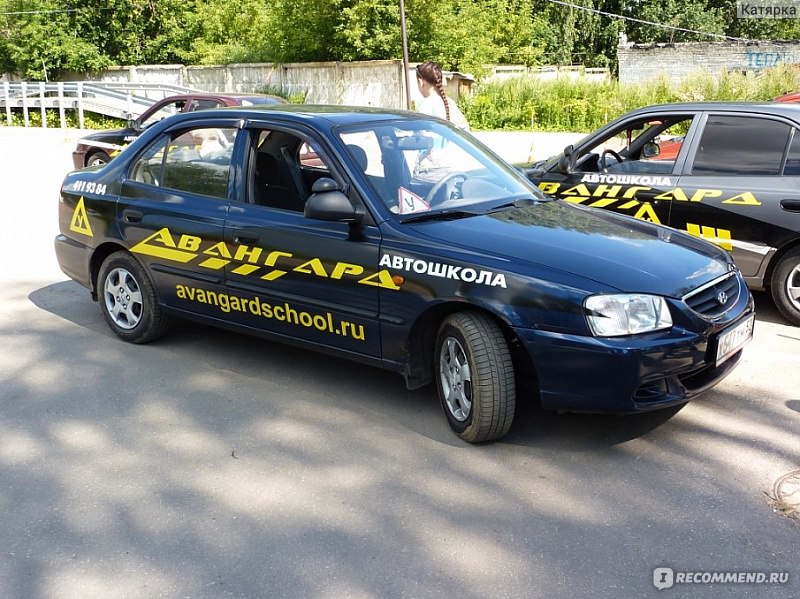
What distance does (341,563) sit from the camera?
130 inches

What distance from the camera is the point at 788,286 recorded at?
638 cm

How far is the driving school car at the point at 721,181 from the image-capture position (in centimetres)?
635

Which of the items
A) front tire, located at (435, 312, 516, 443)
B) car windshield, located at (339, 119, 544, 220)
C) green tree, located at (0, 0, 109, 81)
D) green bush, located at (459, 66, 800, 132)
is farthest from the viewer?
green tree, located at (0, 0, 109, 81)

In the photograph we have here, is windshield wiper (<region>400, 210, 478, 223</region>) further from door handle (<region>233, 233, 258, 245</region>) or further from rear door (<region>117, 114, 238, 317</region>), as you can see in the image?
rear door (<region>117, 114, 238, 317</region>)

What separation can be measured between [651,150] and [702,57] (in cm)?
3231

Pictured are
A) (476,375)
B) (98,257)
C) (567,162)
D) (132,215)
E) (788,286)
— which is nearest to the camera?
(476,375)

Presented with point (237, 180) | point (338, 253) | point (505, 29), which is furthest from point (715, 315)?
point (505, 29)

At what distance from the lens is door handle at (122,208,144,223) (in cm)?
567

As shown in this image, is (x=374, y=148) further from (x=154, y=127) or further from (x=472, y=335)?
(x=154, y=127)

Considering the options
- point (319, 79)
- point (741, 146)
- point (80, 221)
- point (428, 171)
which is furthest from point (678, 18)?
point (428, 171)

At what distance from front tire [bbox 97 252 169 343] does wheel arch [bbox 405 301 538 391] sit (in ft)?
6.97

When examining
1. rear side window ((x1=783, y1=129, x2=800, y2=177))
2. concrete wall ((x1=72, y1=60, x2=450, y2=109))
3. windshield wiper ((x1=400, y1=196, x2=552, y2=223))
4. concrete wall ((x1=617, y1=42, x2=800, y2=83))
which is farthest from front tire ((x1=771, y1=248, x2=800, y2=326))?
concrete wall ((x1=617, y1=42, x2=800, y2=83))

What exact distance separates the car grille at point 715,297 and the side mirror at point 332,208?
5.65ft

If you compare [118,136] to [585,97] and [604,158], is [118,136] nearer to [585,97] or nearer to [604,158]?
[604,158]
